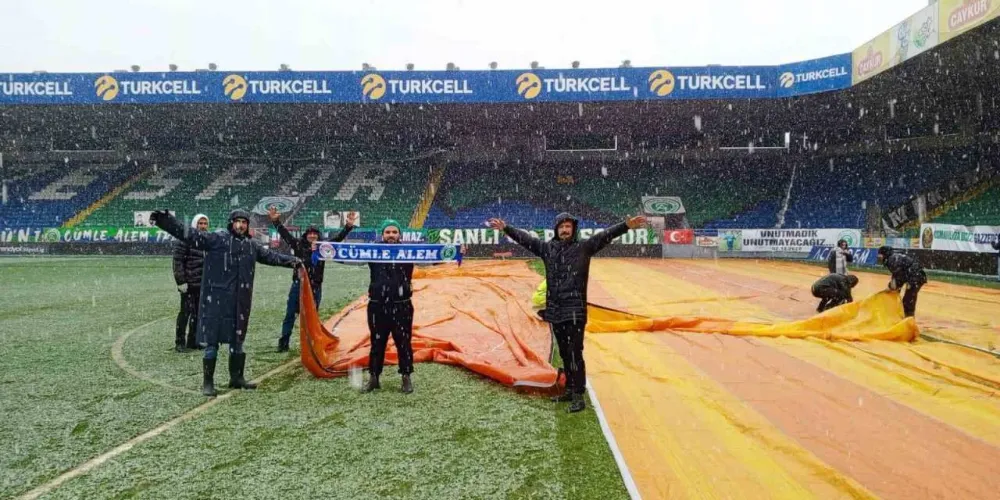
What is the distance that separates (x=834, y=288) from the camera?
1015 cm

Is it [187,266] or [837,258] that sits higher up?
[187,266]

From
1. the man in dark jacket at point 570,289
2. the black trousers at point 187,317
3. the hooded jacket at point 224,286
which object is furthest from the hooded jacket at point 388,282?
the black trousers at point 187,317

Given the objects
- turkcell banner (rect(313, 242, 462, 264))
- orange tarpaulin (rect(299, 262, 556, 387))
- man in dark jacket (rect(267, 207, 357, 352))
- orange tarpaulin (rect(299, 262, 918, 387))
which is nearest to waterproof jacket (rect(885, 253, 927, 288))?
orange tarpaulin (rect(299, 262, 918, 387))

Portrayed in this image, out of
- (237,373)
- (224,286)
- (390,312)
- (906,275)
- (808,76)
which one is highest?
(808,76)

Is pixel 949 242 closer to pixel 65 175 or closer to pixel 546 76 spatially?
pixel 546 76

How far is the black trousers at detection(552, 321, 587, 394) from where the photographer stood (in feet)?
17.8

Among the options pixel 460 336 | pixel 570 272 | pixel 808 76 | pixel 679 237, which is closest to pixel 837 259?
pixel 460 336

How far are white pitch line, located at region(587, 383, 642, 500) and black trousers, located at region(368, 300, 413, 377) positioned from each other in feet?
5.76

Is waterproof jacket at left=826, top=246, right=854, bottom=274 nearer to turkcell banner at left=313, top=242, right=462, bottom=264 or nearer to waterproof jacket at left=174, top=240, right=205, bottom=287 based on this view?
turkcell banner at left=313, top=242, right=462, bottom=264

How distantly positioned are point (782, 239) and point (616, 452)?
25881 mm

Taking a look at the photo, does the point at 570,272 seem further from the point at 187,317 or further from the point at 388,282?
the point at 187,317

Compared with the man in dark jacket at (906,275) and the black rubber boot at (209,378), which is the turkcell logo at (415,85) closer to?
the man in dark jacket at (906,275)

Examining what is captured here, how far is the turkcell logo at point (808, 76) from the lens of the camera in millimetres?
25047

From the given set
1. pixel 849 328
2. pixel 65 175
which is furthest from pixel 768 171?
pixel 65 175
